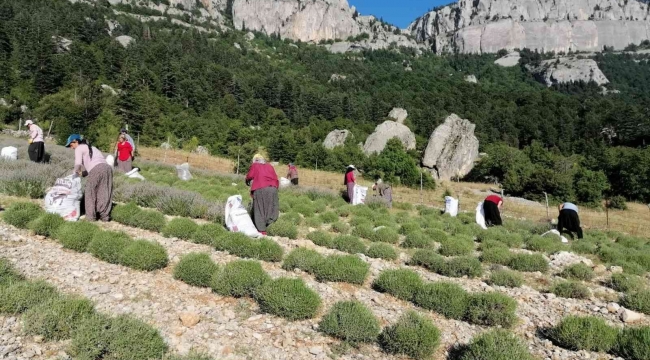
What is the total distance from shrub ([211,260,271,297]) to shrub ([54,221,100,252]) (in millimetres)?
2350

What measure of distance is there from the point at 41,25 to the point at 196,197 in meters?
81.9

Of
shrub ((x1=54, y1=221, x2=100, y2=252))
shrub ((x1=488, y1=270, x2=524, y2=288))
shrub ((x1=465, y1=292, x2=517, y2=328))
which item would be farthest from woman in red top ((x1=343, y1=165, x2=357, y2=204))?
shrub ((x1=465, y1=292, x2=517, y2=328))

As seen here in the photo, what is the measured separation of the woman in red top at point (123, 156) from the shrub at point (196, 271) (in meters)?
9.81

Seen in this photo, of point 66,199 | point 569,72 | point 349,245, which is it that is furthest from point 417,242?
point 569,72

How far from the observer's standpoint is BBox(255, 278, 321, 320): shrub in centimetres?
424

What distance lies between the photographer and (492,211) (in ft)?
43.1

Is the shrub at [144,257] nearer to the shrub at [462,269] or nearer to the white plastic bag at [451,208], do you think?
the shrub at [462,269]

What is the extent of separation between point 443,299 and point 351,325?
1.48 meters

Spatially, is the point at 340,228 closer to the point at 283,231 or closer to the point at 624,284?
the point at 283,231

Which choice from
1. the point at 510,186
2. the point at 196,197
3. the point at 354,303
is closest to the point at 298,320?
the point at 354,303

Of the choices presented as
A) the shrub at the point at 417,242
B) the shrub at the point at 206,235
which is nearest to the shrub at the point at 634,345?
the shrub at the point at 417,242

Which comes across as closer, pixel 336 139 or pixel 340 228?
pixel 340 228

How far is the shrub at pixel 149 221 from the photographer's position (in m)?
7.21

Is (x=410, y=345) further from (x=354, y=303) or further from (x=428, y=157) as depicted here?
(x=428, y=157)
